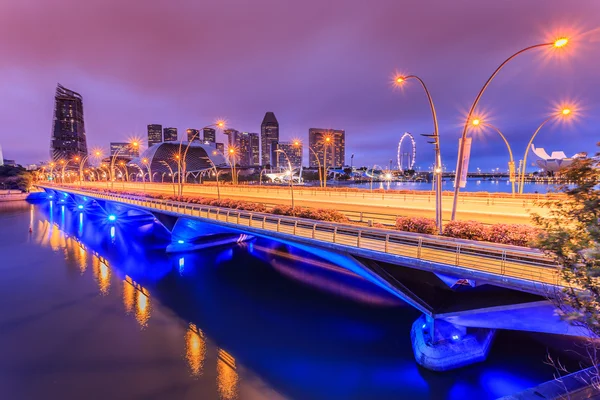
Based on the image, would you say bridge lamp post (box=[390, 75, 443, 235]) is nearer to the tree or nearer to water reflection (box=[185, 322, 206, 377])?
the tree

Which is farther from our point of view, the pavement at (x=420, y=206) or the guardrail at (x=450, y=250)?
the pavement at (x=420, y=206)

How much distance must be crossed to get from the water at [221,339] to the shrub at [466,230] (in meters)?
6.30

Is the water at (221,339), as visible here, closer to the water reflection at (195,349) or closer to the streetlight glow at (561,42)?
the water reflection at (195,349)

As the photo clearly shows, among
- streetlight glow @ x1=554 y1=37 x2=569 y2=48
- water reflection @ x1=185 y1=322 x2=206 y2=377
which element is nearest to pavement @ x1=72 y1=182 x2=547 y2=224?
streetlight glow @ x1=554 y1=37 x2=569 y2=48

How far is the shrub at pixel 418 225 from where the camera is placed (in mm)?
15055

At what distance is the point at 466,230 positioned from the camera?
1383 cm

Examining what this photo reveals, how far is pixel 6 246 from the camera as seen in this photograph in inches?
1679

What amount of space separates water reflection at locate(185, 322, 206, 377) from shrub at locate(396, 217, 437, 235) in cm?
1256

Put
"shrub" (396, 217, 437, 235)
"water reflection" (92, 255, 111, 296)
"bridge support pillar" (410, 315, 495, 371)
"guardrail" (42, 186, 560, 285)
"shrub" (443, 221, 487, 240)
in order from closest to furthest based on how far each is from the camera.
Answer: "guardrail" (42, 186, 560, 285) → "shrub" (443, 221, 487, 240) → "bridge support pillar" (410, 315, 495, 371) → "shrub" (396, 217, 437, 235) → "water reflection" (92, 255, 111, 296)

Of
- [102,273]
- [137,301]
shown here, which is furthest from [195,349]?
[102,273]

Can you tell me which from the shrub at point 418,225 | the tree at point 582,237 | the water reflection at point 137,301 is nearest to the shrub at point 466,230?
the shrub at point 418,225

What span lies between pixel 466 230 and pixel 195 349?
605 inches

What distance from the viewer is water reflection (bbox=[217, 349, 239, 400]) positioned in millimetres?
13281

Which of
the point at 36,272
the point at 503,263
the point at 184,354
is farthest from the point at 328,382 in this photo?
the point at 36,272
